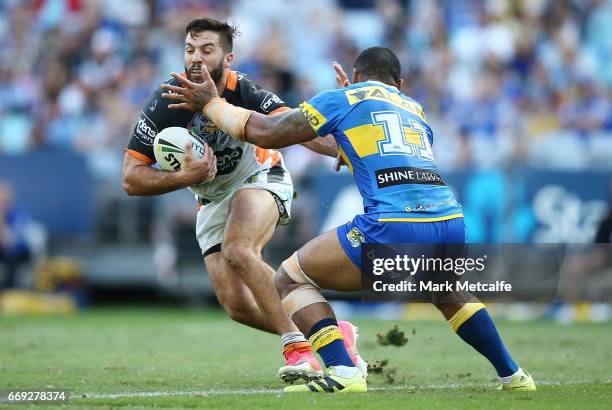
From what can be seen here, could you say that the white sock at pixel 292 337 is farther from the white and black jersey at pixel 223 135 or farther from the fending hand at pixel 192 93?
the fending hand at pixel 192 93

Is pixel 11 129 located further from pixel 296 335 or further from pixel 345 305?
pixel 296 335

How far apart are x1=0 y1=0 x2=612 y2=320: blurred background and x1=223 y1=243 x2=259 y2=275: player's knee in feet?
25.8

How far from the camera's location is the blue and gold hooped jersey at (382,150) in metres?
7.09

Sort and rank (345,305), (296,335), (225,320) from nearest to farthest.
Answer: (296,335) < (225,320) < (345,305)

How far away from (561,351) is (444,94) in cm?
794


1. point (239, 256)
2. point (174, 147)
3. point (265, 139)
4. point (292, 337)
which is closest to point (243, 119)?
point (265, 139)

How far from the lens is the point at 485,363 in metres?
9.73

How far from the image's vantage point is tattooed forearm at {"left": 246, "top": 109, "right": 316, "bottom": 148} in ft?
23.5

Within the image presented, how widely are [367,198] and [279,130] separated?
0.72 metres

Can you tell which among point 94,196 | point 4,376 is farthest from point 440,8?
point 4,376

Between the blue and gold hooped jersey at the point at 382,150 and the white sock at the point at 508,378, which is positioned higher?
the blue and gold hooped jersey at the point at 382,150

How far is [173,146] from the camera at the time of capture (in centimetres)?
790

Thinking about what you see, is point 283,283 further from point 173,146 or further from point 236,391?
point 173,146

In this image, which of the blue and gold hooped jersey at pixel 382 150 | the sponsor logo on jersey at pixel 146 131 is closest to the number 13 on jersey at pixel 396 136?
the blue and gold hooped jersey at pixel 382 150
